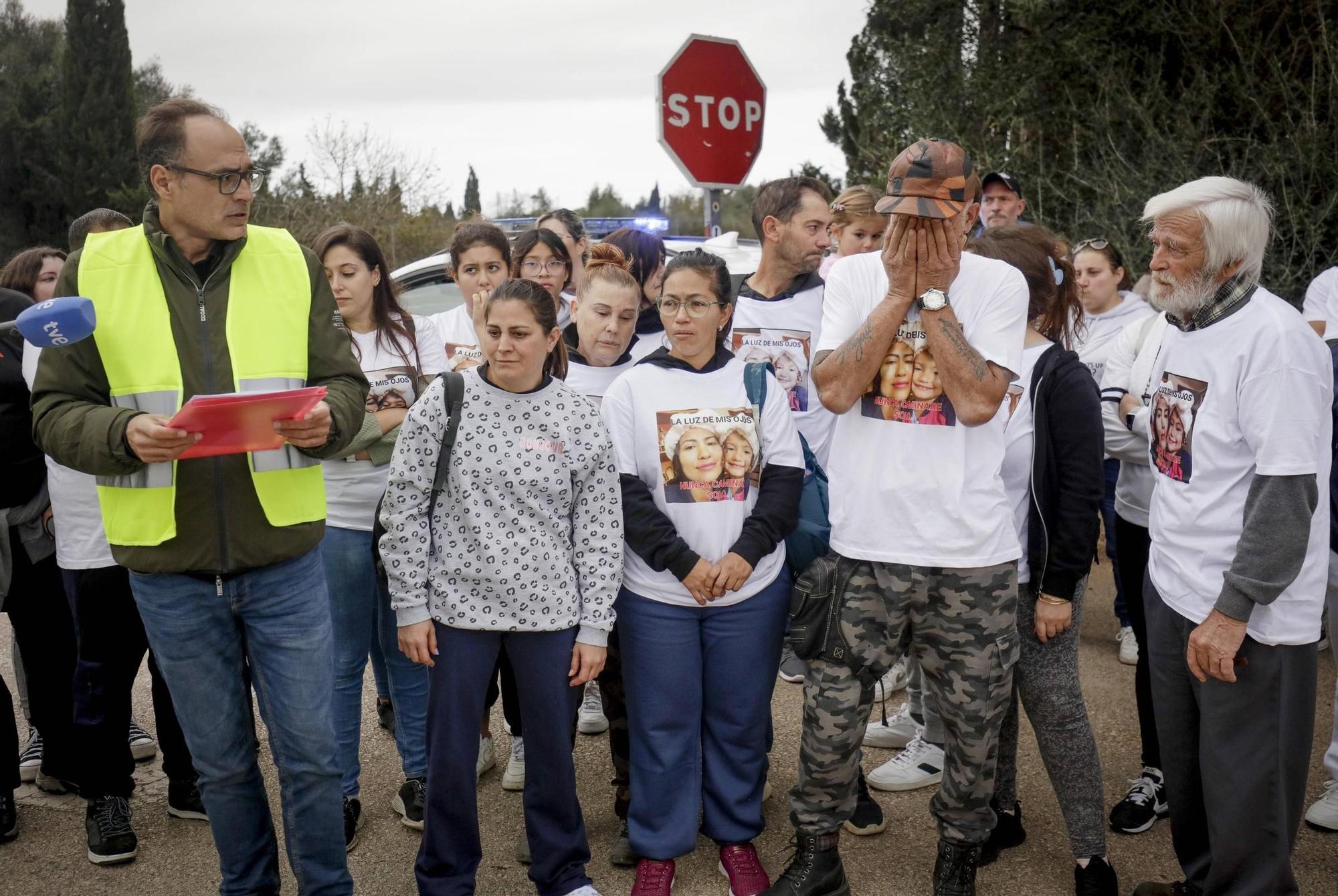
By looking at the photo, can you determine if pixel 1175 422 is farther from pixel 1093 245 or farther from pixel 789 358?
pixel 1093 245

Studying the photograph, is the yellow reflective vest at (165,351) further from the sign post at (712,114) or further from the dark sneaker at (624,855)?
the sign post at (712,114)

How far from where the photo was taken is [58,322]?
252 cm

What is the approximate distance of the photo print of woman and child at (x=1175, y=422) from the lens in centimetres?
299

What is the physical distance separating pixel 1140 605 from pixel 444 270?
5037 millimetres

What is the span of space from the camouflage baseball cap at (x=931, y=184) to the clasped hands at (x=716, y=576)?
44.0 inches

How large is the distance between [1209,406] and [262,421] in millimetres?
2463

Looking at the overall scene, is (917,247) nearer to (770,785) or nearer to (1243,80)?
(770,785)

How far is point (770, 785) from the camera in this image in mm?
4227

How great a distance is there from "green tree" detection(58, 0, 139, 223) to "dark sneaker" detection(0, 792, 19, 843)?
2884 centimetres

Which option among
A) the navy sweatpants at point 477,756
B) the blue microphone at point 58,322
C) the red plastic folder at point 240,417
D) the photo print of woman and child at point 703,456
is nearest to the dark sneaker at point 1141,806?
the photo print of woman and child at point 703,456

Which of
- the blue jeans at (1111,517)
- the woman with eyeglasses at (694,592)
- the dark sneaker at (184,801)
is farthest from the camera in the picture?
the blue jeans at (1111,517)

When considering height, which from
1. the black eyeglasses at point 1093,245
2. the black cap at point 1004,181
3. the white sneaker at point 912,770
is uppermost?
the black cap at point 1004,181

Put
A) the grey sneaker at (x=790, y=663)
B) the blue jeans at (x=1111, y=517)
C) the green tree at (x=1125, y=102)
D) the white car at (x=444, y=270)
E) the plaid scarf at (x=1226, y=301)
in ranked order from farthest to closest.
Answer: the green tree at (x=1125, y=102) → the white car at (x=444, y=270) → the blue jeans at (x=1111, y=517) → the grey sneaker at (x=790, y=663) → the plaid scarf at (x=1226, y=301)

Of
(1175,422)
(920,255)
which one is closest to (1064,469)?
(1175,422)
